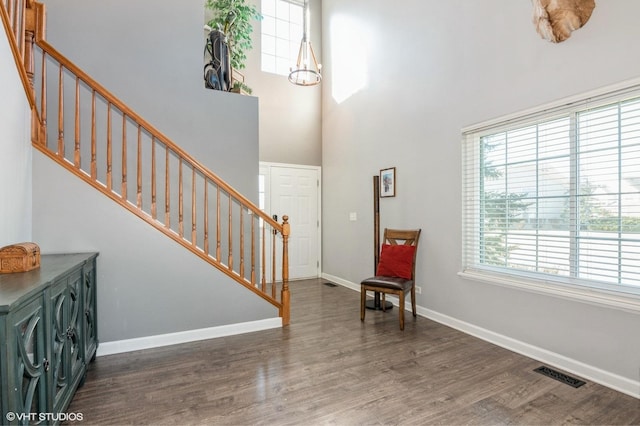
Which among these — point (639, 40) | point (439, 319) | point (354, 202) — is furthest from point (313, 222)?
point (639, 40)

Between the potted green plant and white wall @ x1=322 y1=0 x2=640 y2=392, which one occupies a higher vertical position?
the potted green plant

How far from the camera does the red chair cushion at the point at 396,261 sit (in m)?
3.72

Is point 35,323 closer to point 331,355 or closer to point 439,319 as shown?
point 331,355

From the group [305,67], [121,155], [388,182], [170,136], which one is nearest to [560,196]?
[388,182]

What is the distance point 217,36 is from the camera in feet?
12.9

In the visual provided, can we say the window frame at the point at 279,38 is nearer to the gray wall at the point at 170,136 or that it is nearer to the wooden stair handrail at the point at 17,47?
the gray wall at the point at 170,136

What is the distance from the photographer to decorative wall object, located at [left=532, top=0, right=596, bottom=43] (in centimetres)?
236

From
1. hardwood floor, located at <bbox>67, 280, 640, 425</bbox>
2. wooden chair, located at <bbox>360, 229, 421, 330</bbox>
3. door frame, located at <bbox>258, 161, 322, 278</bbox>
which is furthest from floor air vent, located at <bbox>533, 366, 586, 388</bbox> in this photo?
door frame, located at <bbox>258, 161, 322, 278</bbox>

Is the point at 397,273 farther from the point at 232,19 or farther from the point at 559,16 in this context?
the point at 232,19

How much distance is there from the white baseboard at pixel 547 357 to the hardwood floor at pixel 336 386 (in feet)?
0.25

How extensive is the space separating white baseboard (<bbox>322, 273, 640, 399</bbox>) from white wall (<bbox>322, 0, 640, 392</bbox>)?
0.07 feet

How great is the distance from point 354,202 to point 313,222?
1115 mm

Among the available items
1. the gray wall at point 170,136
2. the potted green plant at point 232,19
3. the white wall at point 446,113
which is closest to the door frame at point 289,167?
the white wall at point 446,113

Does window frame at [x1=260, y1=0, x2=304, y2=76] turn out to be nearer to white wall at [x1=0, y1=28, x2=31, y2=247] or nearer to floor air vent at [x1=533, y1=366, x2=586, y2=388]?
white wall at [x1=0, y1=28, x2=31, y2=247]
